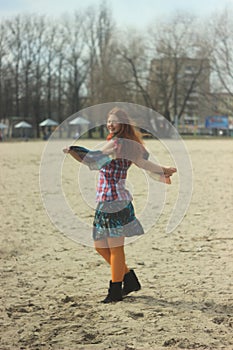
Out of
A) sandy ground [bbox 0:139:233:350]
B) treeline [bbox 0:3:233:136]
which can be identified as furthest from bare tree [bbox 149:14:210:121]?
sandy ground [bbox 0:139:233:350]

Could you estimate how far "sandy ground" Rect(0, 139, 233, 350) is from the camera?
13.1ft

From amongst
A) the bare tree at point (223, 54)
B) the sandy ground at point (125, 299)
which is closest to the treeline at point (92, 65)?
the bare tree at point (223, 54)

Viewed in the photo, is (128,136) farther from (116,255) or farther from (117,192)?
(116,255)

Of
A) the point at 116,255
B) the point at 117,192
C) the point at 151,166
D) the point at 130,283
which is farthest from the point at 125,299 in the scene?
the point at 151,166

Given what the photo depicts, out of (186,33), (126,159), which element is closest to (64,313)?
(126,159)

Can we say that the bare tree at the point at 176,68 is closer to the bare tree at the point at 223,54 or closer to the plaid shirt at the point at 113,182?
the bare tree at the point at 223,54

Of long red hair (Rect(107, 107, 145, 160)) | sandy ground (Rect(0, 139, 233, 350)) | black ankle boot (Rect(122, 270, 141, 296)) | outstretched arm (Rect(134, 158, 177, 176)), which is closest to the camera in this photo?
sandy ground (Rect(0, 139, 233, 350))

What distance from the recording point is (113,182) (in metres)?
4.72

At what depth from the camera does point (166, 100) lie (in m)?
67.5

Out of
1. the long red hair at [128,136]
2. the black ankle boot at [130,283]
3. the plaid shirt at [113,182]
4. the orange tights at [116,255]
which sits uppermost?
the long red hair at [128,136]

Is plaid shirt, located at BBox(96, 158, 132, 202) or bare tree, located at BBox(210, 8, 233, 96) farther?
bare tree, located at BBox(210, 8, 233, 96)

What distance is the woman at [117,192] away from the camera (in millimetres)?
4684

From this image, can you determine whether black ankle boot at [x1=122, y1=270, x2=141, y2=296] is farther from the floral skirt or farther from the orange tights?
the floral skirt

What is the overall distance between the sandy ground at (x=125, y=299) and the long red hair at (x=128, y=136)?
49.6 inches
